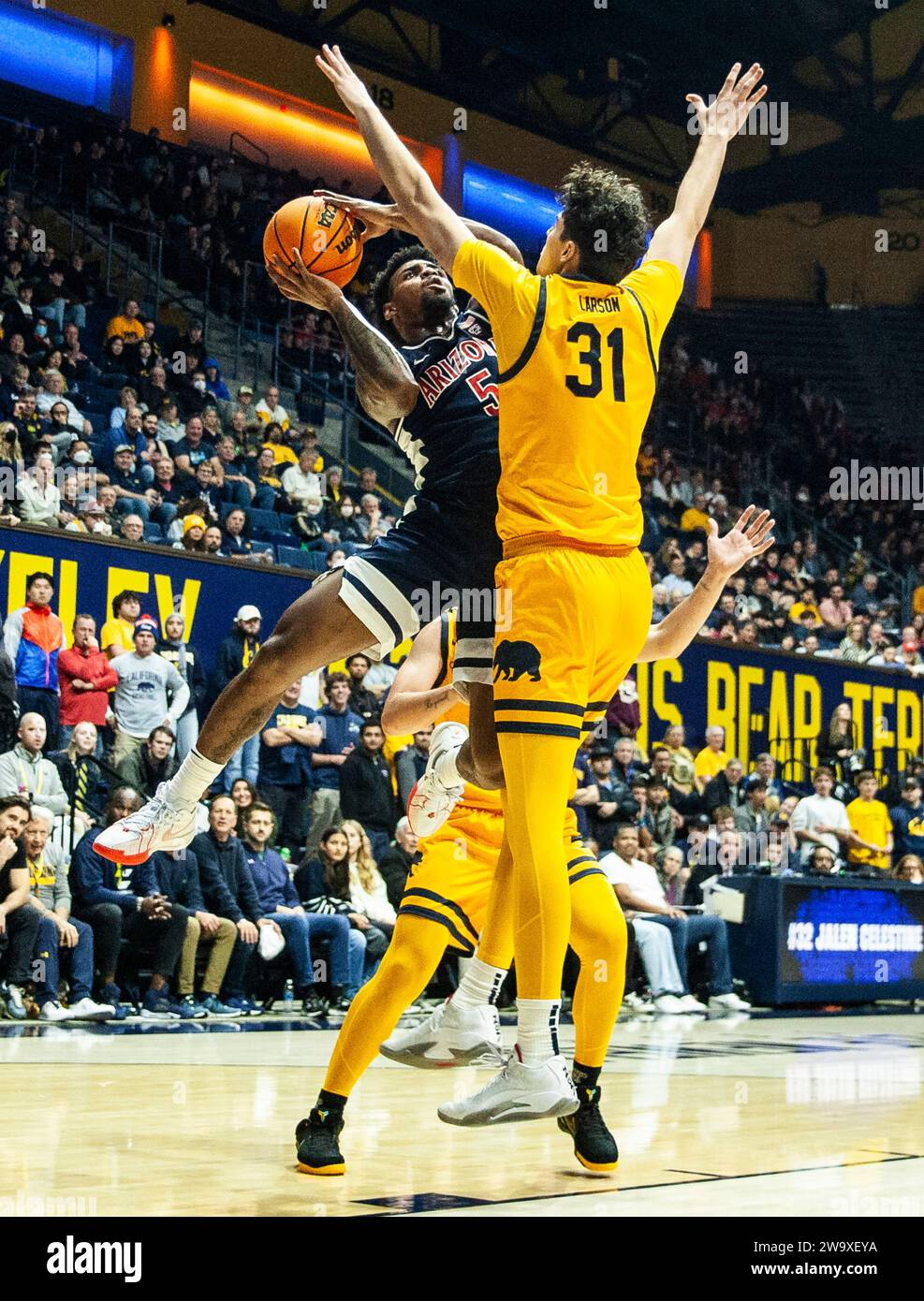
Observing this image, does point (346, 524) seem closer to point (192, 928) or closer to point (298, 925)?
point (298, 925)

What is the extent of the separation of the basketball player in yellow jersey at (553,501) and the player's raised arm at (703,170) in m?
0.17

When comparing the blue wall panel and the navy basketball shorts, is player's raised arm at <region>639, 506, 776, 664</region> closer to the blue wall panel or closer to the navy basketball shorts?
the navy basketball shorts

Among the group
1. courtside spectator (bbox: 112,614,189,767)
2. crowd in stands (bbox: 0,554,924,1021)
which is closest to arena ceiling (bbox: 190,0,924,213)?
crowd in stands (bbox: 0,554,924,1021)

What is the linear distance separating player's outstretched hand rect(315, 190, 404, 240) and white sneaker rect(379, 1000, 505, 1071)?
213 centimetres

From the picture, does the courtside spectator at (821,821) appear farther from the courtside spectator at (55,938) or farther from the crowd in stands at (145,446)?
the courtside spectator at (55,938)

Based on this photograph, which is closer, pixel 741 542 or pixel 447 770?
pixel 447 770

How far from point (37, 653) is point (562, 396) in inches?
291

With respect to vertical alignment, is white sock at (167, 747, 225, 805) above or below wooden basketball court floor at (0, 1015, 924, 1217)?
above

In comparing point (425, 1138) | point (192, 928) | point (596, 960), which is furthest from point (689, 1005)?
point (596, 960)

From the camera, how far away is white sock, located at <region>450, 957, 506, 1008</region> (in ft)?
13.5

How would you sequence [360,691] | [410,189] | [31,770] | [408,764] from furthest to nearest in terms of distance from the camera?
1. [360,691]
2. [408,764]
3. [31,770]
4. [410,189]

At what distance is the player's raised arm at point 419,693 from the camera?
4.50m

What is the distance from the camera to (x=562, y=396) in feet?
12.1

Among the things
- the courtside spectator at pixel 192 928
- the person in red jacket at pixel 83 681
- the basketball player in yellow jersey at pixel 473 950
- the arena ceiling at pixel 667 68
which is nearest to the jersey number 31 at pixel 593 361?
the basketball player in yellow jersey at pixel 473 950
